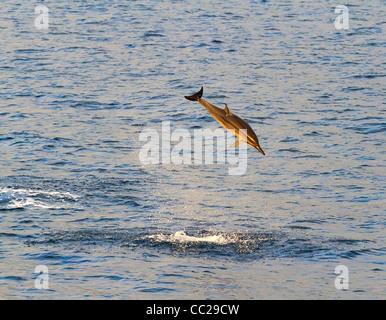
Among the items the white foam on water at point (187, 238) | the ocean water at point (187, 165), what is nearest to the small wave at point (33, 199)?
the ocean water at point (187, 165)

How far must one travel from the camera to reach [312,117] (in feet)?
118

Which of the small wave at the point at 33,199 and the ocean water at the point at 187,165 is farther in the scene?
the small wave at the point at 33,199

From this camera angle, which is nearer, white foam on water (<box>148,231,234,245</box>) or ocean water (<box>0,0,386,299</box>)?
ocean water (<box>0,0,386,299</box>)

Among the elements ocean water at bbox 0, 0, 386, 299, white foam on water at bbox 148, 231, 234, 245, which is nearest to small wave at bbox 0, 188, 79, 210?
ocean water at bbox 0, 0, 386, 299

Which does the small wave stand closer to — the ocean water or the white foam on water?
the ocean water

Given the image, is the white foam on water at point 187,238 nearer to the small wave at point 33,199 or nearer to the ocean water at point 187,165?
the ocean water at point 187,165

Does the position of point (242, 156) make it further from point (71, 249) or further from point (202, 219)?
point (71, 249)

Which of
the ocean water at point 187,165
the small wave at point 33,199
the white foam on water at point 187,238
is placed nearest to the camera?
the ocean water at point 187,165

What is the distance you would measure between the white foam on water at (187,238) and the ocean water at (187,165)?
55 mm

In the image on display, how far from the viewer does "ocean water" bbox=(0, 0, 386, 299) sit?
21156mm

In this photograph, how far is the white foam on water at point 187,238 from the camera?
23016 mm

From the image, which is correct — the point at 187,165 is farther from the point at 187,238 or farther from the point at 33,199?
the point at 187,238

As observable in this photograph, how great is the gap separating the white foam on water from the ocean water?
0.18ft
